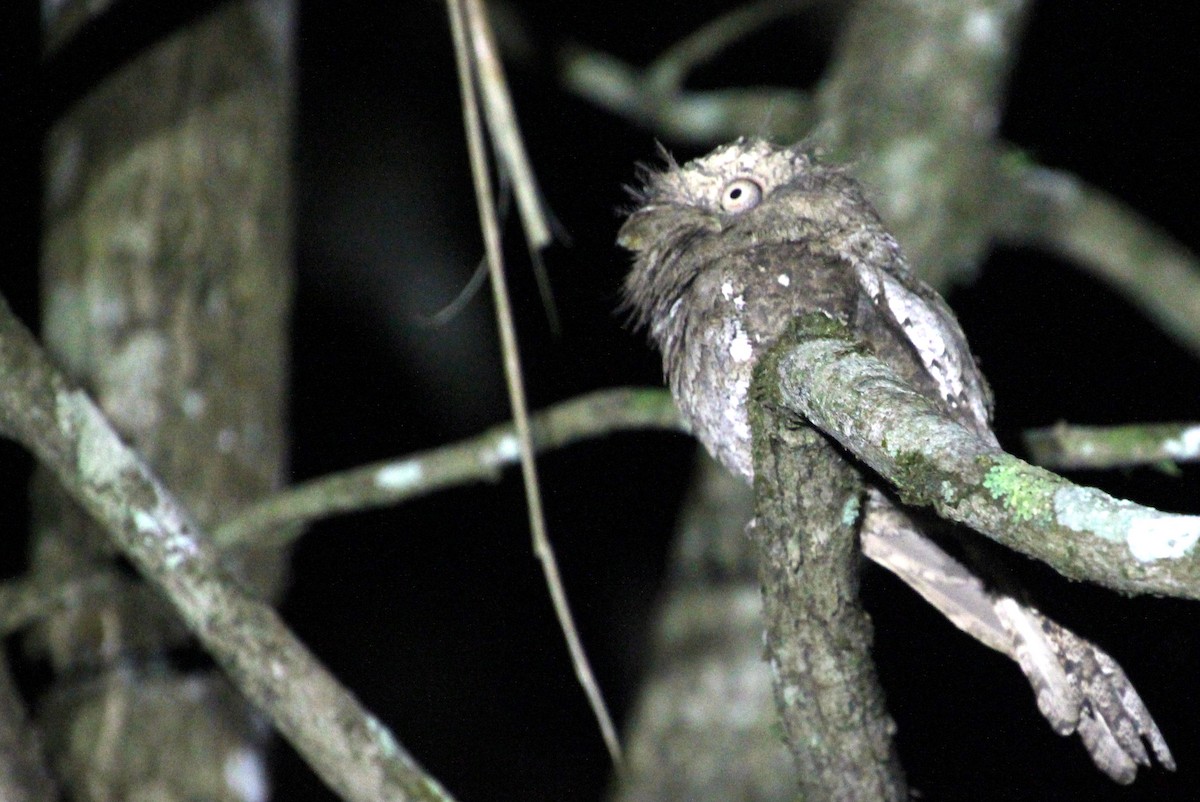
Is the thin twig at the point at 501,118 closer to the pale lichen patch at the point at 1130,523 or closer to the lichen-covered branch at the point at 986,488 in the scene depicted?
the lichen-covered branch at the point at 986,488

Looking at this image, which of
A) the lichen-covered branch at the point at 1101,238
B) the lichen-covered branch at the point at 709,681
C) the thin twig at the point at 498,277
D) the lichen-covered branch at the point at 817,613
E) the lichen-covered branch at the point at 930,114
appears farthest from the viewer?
the lichen-covered branch at the point at 1101,238

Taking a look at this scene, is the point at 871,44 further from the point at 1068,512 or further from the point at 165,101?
the point at 1068,512

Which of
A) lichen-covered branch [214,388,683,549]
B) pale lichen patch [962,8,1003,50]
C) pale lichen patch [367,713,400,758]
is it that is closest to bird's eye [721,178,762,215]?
lichen-covered branch [214,388,683,549]

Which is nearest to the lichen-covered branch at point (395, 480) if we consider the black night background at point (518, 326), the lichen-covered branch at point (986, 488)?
the lichen-covered branch at point (986, 488)

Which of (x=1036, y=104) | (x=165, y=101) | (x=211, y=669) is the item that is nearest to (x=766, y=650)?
(x=211, y=669)

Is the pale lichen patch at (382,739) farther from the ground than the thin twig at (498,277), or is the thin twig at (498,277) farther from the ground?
the thin twig at (498,277)

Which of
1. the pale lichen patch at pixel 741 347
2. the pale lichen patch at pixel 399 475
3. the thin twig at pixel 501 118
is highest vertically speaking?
the thin twig at pixel 501 118

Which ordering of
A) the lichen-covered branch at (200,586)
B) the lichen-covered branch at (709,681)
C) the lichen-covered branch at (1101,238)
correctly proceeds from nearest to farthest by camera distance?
the lichen-covered branch at (200,586) → the lichen-covered branch at (709,681) → the lichen-covered branch at (1101,238)
